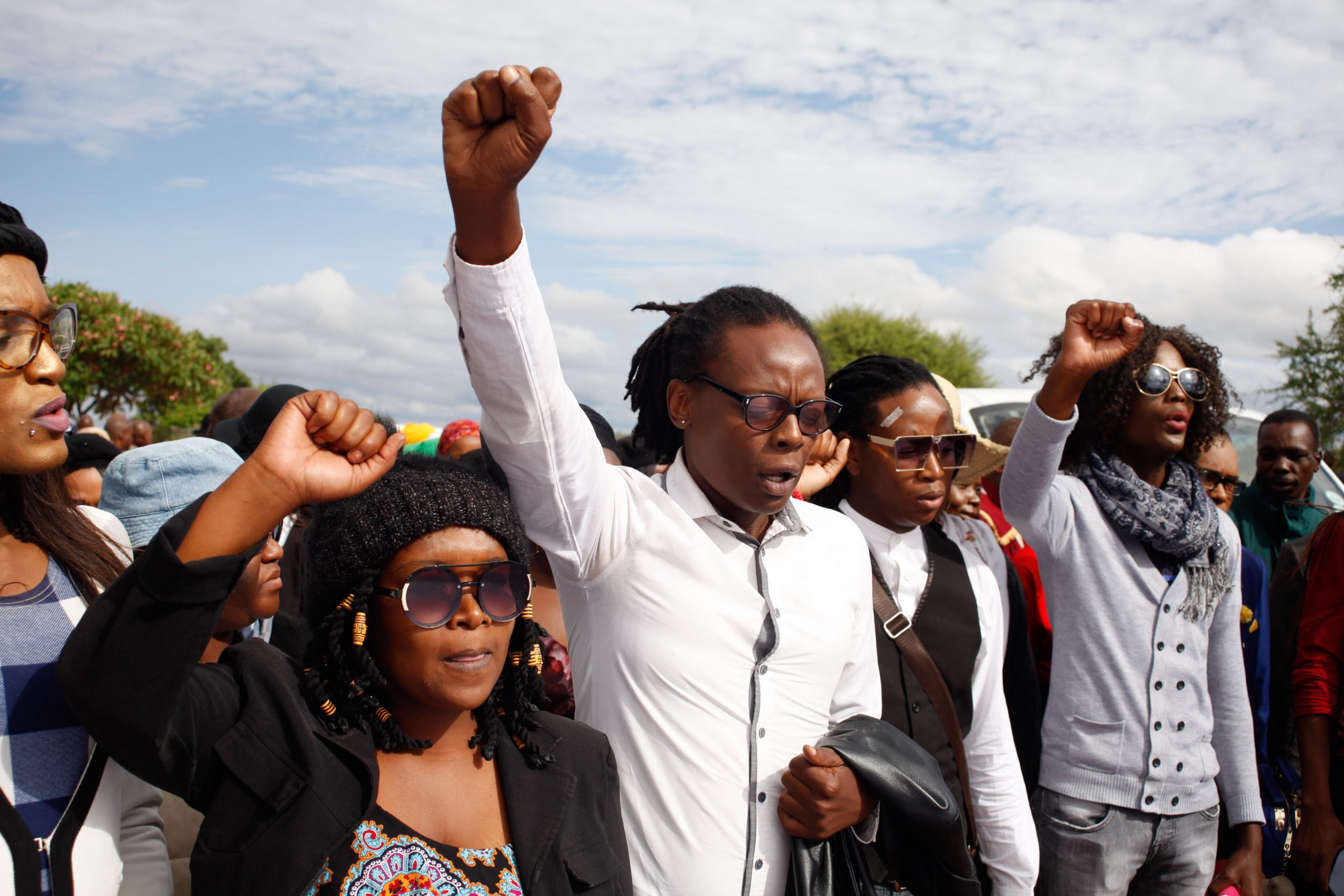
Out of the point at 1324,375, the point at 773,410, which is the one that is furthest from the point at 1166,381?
the point at 1324,375

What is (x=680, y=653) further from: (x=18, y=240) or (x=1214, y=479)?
(x=1214, y=479)

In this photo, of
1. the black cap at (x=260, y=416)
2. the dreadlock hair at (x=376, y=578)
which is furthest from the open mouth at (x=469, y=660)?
the black cap at (x=260, y=416)

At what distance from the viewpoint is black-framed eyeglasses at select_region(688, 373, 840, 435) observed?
7.34 feet

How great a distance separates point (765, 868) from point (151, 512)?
1.91m

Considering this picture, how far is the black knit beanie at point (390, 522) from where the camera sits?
1.93m

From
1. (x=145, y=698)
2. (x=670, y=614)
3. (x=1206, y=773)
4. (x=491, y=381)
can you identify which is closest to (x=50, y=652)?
(x=145, y=698)

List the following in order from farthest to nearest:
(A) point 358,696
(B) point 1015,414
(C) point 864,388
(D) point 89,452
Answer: (B) point 1015,414 → (D) point 89,452 → (C) point 864,388 → (A) point 358,696

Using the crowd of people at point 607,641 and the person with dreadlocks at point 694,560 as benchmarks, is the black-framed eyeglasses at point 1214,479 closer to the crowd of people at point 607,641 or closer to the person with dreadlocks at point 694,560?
the crowd of people at point 607,641

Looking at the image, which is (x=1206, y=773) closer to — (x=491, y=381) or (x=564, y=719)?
(x=564, y=719)

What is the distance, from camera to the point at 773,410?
2.24 meters

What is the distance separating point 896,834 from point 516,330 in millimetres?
1467

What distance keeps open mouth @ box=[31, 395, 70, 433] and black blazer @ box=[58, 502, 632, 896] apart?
0.32 metres

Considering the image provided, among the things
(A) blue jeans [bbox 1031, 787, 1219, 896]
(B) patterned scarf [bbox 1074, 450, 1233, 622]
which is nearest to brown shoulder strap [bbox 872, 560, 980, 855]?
(A) blue jeans [bbox 1031, 787, 1219, 896]

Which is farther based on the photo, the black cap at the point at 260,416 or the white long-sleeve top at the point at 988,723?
the black cap at the point at 260,416
